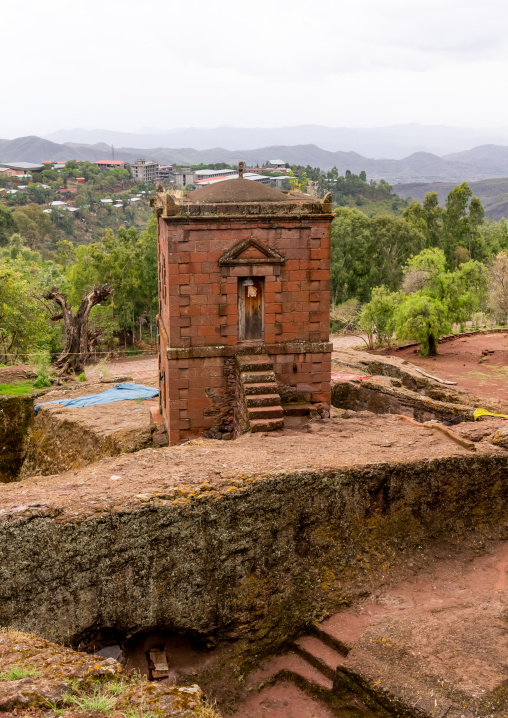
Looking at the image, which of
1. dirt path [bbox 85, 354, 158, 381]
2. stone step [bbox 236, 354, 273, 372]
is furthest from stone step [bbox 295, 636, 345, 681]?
dirt path [bbox 85, 354, 158, 381]

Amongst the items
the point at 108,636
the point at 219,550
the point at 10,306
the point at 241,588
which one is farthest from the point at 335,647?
the point at 10,306

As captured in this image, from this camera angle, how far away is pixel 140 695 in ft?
19.5

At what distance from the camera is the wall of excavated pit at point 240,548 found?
8227 millimetres

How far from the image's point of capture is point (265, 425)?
41.2 feet

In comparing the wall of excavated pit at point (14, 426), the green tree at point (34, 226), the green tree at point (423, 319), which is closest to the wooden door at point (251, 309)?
the wall of excavated pit at point (14, 426)

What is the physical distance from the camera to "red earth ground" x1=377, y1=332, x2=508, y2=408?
29047 mm

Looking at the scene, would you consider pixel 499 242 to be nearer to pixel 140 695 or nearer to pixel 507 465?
pixel 507 465

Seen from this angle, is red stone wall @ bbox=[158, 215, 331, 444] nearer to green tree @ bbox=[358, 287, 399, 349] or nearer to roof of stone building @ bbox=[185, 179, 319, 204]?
roof of stone building @ bbox=[185, 179, 319, 204]

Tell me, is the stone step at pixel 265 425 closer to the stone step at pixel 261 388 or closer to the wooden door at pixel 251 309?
the stone step at pixel 261 388

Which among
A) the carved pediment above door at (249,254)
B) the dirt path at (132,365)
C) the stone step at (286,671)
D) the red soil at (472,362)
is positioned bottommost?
the dirt path at (132,365)

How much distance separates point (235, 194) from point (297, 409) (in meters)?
4.80

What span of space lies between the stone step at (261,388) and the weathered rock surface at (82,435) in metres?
3.16

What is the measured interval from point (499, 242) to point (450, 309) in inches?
1198

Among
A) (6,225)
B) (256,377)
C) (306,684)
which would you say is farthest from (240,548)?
(6,225)
